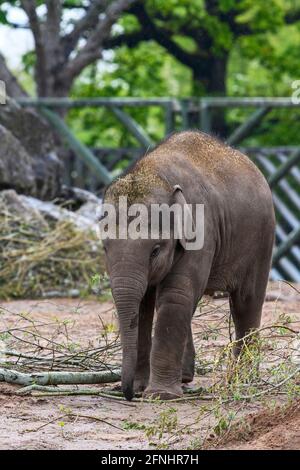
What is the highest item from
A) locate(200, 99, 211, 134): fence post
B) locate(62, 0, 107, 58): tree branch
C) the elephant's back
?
locate(62, 0, 107, 58): tree branch

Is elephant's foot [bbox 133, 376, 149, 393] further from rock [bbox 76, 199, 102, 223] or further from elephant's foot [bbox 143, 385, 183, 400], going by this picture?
rock [bbox 76, 199, 102, 223]

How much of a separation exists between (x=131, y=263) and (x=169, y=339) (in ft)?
1.91

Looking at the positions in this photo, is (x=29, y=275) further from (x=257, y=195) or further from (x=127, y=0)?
(x=127, y=0)

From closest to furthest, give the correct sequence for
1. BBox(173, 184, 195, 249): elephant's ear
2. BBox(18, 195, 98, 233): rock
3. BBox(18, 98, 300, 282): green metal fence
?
BBox(173, 184, 195, 249): elephant's ear
BBox(18, 195, 98, 233): rock
BBox(18, 98, 300, 282): green metal fence

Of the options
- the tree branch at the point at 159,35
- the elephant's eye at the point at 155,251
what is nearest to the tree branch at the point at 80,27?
the tree branch at the point at 159,35

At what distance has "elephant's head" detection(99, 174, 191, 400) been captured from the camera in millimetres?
7355

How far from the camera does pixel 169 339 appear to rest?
25.3 ft

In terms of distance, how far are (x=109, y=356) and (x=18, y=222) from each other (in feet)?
16.1

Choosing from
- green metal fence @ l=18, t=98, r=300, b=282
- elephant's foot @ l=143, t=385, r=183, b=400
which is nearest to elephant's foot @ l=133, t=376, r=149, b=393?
elephant's foot @ l=143, t=385, r=183, b=400

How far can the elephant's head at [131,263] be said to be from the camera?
7.36 metres

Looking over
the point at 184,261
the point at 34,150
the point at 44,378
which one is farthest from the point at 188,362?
the point at 34,150

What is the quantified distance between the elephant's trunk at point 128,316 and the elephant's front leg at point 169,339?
37 cm

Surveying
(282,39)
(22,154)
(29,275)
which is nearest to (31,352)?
(29,275)

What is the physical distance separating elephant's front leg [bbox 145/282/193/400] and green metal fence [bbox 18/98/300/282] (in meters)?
8.51
